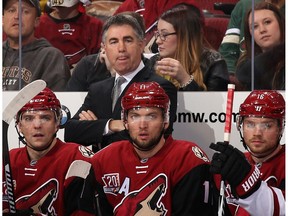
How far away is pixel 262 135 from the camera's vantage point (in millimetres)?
4531

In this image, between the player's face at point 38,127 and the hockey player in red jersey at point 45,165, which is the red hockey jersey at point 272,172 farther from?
the player's face at point 38,127

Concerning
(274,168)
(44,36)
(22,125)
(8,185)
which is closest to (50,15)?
(44,36)

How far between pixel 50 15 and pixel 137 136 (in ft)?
3.52

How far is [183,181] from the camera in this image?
4.41m

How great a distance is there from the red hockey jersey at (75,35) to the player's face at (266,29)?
2.56 feet

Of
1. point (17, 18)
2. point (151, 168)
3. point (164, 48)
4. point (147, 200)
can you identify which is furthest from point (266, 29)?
point (17, 18)

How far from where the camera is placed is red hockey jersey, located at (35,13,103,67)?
5.19 metres

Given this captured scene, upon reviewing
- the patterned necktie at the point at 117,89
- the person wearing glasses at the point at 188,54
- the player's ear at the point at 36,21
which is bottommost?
the patterned necktie at the point at 117,89

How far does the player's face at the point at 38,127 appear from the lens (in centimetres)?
470

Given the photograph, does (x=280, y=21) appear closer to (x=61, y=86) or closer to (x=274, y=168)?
(x=274, y=168)

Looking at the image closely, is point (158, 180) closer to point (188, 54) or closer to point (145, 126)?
point (145, 126)

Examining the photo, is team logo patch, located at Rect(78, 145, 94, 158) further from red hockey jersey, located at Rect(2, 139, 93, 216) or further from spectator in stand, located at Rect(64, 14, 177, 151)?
spectator in stand, located at Rect(64, 14, 177, 151)

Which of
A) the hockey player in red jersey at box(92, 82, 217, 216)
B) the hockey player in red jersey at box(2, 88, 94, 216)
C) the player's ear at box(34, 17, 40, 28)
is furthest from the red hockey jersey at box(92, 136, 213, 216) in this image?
the player's ear at box(34, 17, 40, 28)

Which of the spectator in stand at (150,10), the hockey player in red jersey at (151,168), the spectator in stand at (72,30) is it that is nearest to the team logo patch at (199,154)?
the hockey player in red jersey at (151,168)
